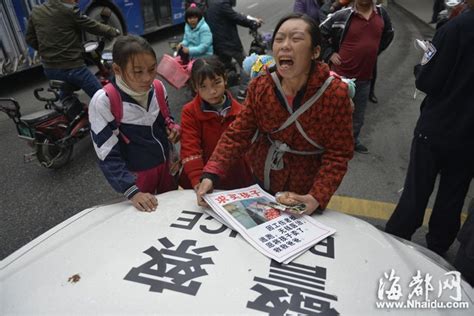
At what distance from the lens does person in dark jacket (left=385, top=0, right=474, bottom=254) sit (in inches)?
68.0

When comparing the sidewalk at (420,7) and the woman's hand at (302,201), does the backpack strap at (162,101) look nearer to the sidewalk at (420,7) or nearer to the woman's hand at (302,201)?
the woman's hand at (302,201)

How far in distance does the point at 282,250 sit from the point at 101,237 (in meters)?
0.67

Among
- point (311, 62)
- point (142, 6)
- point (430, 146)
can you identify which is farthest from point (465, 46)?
point (142, 6)

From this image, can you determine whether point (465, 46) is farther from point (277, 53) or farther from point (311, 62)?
point (277, 53)

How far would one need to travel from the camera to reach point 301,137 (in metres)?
1.50

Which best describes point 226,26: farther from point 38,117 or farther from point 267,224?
point 267,224

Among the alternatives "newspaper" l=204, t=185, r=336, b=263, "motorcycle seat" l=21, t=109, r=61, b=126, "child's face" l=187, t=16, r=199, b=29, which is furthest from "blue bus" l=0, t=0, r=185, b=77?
"newspaper" l=204, t=185, r=336, b=263

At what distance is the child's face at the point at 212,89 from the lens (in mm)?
1841

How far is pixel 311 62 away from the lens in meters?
1.39

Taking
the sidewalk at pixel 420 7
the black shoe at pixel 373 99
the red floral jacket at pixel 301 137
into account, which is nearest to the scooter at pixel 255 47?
the black shoe at pixel 373 99

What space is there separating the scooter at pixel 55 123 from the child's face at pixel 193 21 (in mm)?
1287

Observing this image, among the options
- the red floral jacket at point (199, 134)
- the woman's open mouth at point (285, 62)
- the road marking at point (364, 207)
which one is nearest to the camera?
the woman's open mouth at point (285, 62)

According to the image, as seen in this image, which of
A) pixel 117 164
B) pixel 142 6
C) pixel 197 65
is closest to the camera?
pixel 117 164

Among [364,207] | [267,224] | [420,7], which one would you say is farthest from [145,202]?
[420,7]
